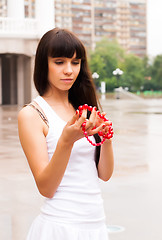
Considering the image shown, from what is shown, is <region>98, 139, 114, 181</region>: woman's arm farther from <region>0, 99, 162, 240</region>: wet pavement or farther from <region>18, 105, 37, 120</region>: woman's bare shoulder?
<region>0, 99, 162, 240</region>: wet pavement

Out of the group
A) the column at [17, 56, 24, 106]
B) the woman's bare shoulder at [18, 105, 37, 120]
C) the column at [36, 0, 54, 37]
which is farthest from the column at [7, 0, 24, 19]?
the woman's bare shoulder at [18, 105, 37, 120]

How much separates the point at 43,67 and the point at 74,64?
0.13 meters

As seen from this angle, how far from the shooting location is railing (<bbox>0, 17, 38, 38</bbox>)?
28575 mm

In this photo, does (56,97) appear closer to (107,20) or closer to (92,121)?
(92,121)

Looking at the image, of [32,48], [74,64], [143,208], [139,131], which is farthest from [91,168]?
[32,48]

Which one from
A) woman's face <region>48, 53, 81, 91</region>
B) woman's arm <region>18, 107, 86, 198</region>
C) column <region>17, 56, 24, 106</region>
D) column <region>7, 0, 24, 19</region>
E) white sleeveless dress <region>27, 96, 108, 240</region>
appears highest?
column <region>7, 0, 24, 19</region>

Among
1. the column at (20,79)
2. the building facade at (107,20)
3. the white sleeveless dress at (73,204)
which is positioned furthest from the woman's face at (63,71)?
the building facade at (107,20)

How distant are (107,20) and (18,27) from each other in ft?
463

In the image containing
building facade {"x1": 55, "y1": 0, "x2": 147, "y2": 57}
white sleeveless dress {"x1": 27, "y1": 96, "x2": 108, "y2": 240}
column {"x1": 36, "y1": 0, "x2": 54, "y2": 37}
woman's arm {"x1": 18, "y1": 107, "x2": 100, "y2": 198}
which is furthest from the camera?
building facade {"x1": 55, "y1": 0, "x2": 147, "y2": 57}

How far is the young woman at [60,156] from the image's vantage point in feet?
5.97

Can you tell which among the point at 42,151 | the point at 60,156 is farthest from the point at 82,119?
the point at 42,151

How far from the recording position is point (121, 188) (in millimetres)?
5965

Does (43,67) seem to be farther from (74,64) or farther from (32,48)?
(32,48)

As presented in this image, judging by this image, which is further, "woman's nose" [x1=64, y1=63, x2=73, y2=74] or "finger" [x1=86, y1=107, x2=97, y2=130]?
Answer: "woman's nose" [x1=64, y1=63, x2=73, y2=74]
